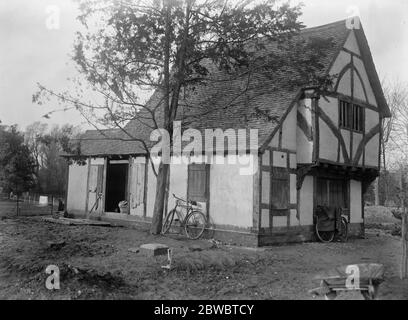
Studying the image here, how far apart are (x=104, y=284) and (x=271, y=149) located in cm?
724

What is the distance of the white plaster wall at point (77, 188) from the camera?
60.3 ft

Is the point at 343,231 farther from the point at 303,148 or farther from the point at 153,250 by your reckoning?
the point at 153,250

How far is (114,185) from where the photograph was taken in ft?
62.2

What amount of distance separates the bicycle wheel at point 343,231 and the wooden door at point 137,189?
709 centimetres

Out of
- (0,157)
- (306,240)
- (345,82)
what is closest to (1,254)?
(306,240)

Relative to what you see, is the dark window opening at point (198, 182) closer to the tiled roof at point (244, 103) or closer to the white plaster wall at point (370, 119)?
the tiled roof at point (244, 103)

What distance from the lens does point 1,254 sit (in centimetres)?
928

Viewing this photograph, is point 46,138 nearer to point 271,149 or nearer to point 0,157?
point 271,149

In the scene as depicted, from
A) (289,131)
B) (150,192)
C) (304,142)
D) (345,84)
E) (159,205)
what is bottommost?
(159,205)

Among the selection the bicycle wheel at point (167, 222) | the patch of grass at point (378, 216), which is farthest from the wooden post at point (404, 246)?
the patch of grass at point (378, 216)

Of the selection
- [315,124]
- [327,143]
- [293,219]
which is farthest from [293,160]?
[293,219]

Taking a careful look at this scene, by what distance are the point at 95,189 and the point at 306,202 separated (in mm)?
8816

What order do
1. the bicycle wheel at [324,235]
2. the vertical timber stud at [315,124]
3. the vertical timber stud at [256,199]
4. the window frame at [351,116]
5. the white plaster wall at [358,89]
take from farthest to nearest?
the white plaster wall at [358,89] → the window frame at [351,116] → the bicycle wheel at [324,235] → the vertical timber stud at [315,124] → the vertical timber stud at [256,199]

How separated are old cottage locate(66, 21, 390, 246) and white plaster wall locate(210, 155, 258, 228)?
1.2 inches
